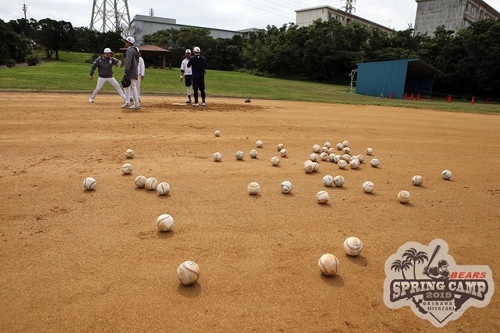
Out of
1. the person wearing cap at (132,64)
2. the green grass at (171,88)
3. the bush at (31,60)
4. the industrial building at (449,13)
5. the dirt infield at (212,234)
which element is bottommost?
the dirt infield at (212,234)

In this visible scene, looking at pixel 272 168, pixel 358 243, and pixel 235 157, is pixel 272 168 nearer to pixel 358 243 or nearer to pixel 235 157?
pixel 235 157

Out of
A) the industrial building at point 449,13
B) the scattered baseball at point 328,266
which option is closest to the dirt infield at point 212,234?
the scattered baseball at point 328,266

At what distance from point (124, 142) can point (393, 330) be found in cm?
708

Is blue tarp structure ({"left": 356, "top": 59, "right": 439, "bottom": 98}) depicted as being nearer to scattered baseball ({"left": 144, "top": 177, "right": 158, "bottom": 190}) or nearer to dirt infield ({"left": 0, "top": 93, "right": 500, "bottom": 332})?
dirt infield ({"left": 0, "top": 93, "right": 500, "bottom": 332})

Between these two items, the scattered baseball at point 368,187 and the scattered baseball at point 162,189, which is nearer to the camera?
the scattered baseball at point 162,189

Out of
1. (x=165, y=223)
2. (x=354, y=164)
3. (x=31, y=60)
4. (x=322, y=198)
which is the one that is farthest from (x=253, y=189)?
(x=31, y=60)

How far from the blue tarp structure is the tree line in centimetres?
730

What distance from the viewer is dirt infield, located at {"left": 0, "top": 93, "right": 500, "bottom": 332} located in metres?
2.65

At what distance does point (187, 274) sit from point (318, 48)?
6283 cm

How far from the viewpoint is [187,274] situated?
9.56 feet

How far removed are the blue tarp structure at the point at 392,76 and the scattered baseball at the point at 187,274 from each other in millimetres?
36340

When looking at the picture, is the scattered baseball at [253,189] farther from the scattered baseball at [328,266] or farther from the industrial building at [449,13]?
the industrial building at [449,13]

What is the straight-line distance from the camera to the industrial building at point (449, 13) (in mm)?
63141

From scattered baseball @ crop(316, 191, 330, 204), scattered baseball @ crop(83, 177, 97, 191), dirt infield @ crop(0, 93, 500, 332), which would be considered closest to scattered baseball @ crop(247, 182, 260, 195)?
dirt infield @ crop(0, 93, 500, 332)
